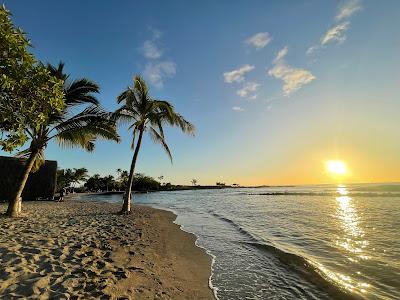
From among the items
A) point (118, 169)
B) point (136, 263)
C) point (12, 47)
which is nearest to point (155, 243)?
point (136, 263)

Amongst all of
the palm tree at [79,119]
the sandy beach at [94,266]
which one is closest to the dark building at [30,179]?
the palm tree at [79,119]

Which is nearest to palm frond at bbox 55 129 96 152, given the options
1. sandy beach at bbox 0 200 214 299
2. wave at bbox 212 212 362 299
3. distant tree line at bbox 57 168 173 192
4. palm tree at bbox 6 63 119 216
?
palm tree at bbox 6 63 119 216

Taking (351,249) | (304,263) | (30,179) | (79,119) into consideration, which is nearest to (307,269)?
(304,263)

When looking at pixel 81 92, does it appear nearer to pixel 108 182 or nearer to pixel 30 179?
pixel 30 179

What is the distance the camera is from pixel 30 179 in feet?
85.1

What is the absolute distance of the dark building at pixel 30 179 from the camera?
23172 mm

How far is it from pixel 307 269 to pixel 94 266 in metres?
5.35

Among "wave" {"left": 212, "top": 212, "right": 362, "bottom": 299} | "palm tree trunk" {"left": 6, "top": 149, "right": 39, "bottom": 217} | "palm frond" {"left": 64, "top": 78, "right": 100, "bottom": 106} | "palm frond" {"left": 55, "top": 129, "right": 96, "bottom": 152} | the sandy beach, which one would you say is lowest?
"wave" {"left": 212, "top": 212, "right": 362, "bottom": 299}

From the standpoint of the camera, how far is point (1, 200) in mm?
22891

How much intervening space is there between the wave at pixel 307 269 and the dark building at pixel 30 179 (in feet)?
72.1

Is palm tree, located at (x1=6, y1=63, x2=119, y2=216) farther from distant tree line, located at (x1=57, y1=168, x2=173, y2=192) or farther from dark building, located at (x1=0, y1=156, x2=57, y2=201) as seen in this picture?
distant tree line, located at (x1=57, y1=168, x2=173, y2=192)

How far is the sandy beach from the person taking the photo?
4512mm

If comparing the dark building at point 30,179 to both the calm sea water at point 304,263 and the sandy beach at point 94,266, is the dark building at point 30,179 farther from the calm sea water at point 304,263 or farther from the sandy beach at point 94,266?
the calm sea water at point 304,263

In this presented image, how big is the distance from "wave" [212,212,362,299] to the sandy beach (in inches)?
91.0
